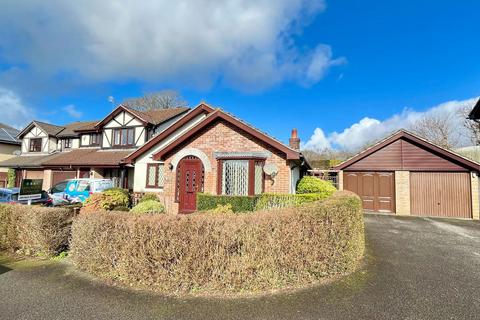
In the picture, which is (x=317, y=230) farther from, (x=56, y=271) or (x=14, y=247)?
(x=14, y=247)

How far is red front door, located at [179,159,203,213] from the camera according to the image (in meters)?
12.2

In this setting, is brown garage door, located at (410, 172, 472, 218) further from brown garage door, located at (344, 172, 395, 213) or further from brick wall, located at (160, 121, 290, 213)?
brick wall, located at (160, 121, 290, 213)

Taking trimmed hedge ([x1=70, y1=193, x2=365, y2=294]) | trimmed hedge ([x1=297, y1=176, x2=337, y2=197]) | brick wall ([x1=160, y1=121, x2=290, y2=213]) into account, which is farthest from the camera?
trimmed hedge ([x1=297, y1=176, x2=337, y2=197])

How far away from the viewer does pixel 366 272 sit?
5582mm

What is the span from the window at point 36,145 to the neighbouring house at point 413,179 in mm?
29552

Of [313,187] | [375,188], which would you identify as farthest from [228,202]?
[375,188]

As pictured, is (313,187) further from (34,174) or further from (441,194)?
(34,174)

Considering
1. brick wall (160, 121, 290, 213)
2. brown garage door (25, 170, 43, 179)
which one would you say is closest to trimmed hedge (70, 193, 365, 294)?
brick wall (160, 121, 290, 213)

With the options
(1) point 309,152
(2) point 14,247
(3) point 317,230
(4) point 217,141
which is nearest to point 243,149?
(4) point 217,141

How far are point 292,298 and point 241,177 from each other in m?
7.29

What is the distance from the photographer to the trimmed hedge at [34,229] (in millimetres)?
6473

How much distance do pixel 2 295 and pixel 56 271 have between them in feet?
3.71

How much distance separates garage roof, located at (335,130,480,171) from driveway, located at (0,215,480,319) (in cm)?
923

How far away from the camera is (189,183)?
40.5 feet
